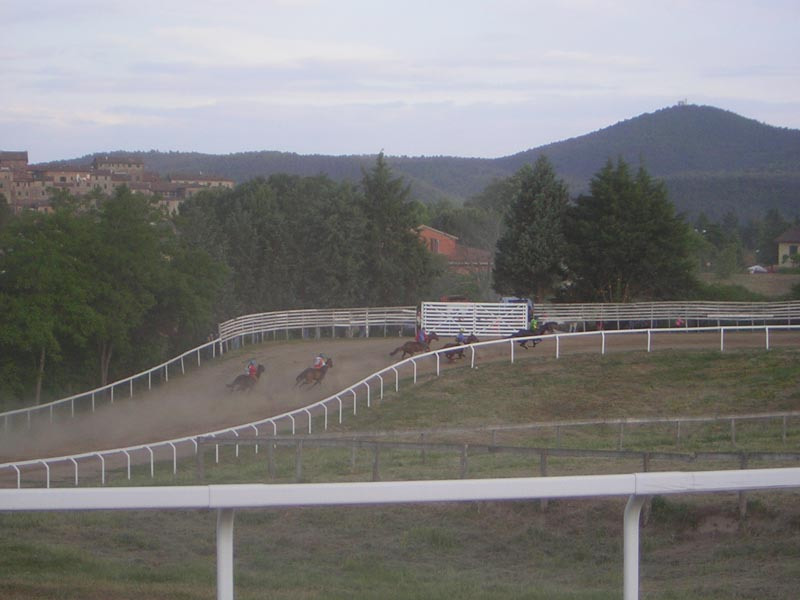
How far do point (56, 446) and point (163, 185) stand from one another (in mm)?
108396

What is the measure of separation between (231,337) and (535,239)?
1828 cm

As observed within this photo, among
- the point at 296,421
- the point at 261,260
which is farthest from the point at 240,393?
the point at 261,260

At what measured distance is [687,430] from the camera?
21500mm

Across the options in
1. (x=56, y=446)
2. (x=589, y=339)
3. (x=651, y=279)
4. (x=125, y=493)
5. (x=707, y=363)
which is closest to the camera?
(x=125, y=493)

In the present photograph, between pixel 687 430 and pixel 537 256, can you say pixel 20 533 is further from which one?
pixel 537 256

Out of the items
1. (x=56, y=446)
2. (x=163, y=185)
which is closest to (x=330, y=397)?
(x=56, y=446)

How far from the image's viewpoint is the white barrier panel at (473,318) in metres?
40.2

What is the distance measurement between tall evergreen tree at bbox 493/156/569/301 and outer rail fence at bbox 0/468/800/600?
151ft

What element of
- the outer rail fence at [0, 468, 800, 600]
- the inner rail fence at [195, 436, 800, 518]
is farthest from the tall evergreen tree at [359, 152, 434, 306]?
the outer rail fence at [0, 468, 800, 600]

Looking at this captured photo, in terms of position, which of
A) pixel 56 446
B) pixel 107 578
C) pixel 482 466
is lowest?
pixel 56 446

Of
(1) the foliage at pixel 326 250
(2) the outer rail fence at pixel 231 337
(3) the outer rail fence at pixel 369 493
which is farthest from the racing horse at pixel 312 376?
(3) the outer rail fence at pixel 369 493

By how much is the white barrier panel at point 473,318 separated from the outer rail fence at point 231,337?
270 cm

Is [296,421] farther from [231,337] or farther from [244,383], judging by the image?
[231,337]

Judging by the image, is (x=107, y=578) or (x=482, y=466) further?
(x=482, y=466)
